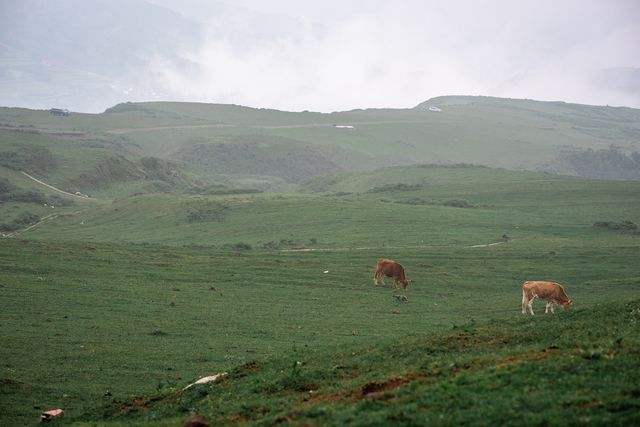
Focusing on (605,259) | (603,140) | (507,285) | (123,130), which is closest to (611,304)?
(507,285)

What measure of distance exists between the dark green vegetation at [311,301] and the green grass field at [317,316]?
0.09m

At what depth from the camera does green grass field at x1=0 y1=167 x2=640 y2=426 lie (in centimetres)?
1346

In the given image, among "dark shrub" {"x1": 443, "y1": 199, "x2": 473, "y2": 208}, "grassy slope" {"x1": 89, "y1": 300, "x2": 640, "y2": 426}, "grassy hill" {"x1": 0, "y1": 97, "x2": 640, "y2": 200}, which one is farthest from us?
"grassy hill" {"x1": 0, "y1": 97, "x2": 640, "y2": 200}

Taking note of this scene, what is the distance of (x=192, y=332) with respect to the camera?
27.9 meters

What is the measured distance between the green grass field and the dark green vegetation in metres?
0.09

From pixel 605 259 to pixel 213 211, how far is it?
3341 cm

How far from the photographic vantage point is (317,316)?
3123 centimetres

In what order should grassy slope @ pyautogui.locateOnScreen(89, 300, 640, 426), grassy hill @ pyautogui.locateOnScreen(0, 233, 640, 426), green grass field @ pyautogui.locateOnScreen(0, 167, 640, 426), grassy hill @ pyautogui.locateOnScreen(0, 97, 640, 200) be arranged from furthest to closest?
grassy hill @ pyautogui.locateOnScreen(0, 97, 640, 200), green grass field @ pyautogui.locateOnScreen(0, 167, 640, 426), grassy hill @ pyautogui.locateOnScreen(0, 233, 640, 426), grassy slope @ pyautogui.locateOnScreen(89, 300, 640, 426)

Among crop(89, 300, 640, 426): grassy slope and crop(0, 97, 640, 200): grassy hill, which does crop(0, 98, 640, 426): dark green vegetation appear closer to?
crop(89, 300, 640, 426): grassy slope

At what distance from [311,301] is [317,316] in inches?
134

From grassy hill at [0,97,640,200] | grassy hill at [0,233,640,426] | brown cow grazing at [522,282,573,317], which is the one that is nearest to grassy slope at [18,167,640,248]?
grassy hill at [0,233,640,426]

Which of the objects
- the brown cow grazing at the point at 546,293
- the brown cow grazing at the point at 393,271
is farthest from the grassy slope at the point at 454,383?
the brown cow grazing at the point at 393,271

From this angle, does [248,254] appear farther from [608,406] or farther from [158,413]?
[608,406]

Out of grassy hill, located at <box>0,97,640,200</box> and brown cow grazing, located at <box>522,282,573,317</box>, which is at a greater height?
grassy hill, located at <box>0,97,640,200</box>
